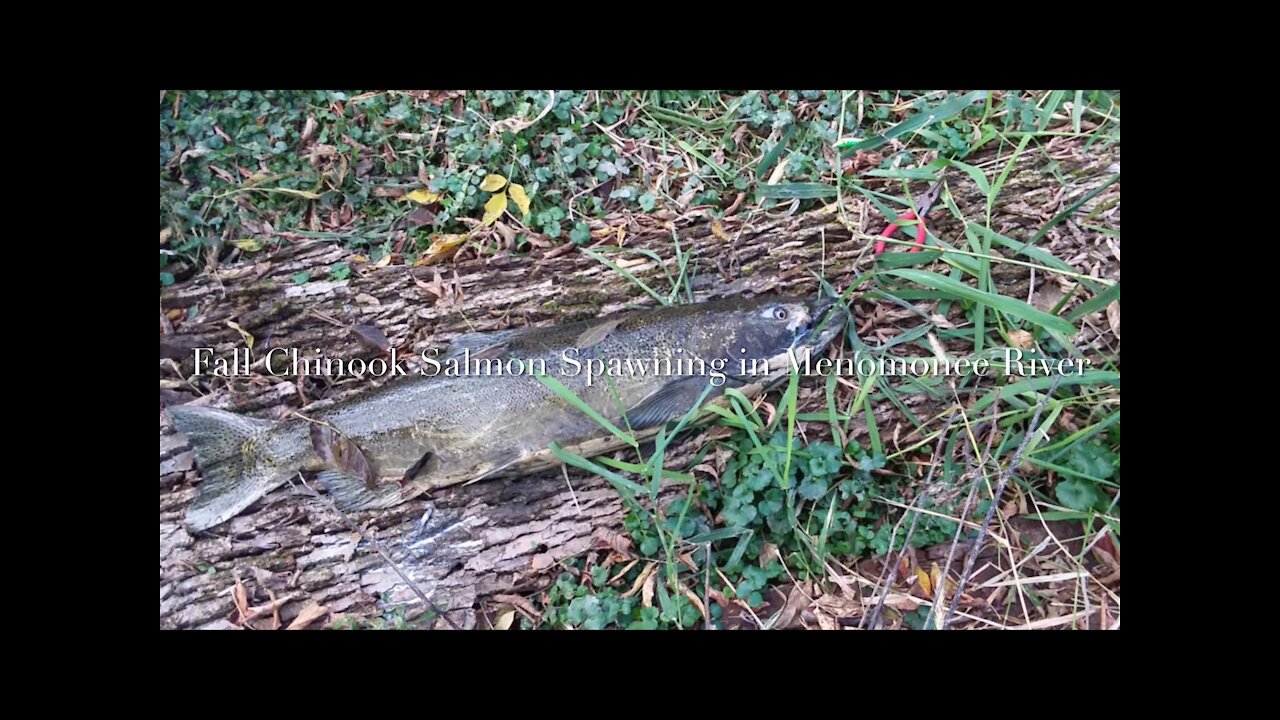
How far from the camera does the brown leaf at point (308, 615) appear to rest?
287cm

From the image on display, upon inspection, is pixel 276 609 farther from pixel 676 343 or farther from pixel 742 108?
pixel 742 108

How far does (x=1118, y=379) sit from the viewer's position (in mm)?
2881

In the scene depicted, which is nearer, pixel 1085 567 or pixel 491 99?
pixel 1085 567

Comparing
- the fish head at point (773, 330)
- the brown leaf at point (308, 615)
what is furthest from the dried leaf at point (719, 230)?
the brown leaf at point (308, 615)

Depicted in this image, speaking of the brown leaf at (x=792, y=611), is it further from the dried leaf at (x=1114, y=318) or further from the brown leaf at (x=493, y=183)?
the brown leaf at (x=493, y=183)

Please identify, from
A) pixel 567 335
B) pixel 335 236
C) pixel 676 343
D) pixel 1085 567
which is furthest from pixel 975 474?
pixel 335 236

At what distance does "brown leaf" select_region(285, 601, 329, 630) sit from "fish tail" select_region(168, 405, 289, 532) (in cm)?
52

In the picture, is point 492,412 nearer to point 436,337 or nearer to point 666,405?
point 436,337

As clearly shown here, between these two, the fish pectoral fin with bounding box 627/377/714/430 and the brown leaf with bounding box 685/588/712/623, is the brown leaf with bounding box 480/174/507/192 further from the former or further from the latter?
the brown leaf with bounding box 685/588/712/623

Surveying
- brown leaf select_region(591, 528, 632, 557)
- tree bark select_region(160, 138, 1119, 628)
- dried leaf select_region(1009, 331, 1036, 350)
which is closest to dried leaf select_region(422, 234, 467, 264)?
tree bark select_region(160, 138, 1119, 628)

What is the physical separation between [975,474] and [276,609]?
3015 mm

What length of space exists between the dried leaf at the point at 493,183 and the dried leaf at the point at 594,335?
2.44ft

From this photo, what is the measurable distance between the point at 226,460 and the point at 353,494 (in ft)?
1.81

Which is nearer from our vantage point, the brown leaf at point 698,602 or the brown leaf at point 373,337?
the brown leaf at point 698,602
